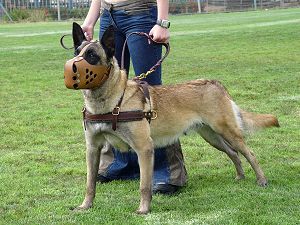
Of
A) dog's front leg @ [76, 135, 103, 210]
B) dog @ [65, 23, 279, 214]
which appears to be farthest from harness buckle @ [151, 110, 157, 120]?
dog's front leg @ [76, 135, 103, 210]

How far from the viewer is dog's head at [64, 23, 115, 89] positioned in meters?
4.97

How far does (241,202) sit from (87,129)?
144cm

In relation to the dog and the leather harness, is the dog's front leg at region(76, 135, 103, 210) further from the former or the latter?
the leather harness

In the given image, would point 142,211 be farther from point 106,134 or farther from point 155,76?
point 155,76

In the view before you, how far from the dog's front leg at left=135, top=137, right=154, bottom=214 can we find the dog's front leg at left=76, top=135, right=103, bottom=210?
0.43m

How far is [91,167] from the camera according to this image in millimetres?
5773

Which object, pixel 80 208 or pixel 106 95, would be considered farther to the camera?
pixel 80 208

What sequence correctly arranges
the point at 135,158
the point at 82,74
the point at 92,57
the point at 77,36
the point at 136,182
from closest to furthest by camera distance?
the point at 82,74, the point at 92,57, the point at 77,36, the point at 136,182, the point at 135,158

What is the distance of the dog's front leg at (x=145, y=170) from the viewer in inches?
214

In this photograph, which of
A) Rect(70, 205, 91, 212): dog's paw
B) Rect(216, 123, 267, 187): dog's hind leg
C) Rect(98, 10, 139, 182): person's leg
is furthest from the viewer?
Rect(98, 10, 139, 182): person's leg

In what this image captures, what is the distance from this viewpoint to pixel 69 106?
1183 cm

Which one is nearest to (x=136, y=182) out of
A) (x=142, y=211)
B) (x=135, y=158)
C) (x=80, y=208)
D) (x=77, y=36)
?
(x=135, y=158)

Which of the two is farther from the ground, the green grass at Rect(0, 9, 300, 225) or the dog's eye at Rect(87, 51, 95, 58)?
the dog's eye at Rect(87, 51, 95, 58)

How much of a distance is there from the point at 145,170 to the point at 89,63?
101cm
